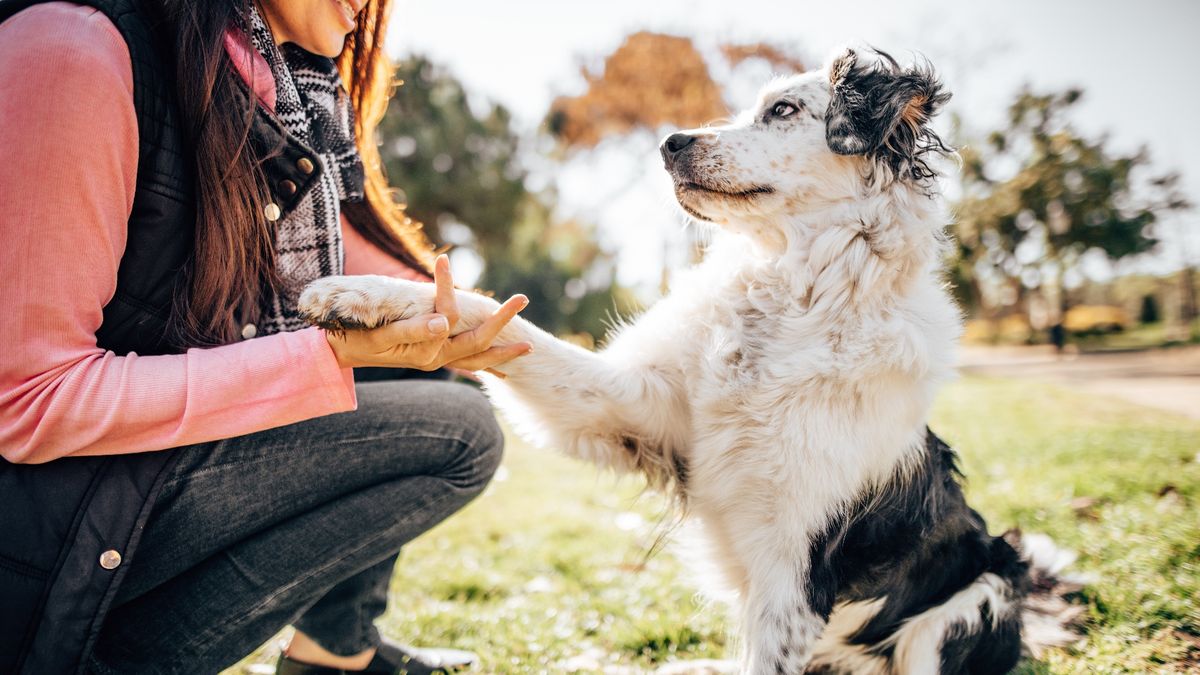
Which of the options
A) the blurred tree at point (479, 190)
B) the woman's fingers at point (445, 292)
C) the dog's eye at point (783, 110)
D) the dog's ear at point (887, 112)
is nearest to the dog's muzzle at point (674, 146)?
the dog's eye at point (783, 110)

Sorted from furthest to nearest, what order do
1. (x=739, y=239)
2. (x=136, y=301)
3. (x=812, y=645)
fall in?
(x=739, y=239) < (x=812, y=645) < (x=136, y=301)

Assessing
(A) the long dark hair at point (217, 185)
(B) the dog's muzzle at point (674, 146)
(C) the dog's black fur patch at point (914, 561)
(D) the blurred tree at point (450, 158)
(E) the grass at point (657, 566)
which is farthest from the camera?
(D) the blurred tree at point (450, 158)

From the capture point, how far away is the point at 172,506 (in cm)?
155

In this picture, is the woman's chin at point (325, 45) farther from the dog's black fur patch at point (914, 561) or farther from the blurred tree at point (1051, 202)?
the blurred tree at point (1051, 202)

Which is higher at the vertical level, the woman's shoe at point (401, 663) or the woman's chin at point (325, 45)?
the woman's chin at point (325, 45)

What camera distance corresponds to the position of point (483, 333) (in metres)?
1.64

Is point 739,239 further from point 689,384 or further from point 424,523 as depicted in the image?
point 424,523

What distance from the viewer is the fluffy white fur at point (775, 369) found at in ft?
6.05

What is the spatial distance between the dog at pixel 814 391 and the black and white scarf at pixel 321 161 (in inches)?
14.9

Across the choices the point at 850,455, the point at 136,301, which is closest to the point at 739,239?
the point at 850,455

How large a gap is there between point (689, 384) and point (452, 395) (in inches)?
27.8

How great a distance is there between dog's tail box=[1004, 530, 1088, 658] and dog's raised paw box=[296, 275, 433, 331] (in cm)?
214

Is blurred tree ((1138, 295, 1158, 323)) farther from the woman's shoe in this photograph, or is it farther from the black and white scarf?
the black and white scarf

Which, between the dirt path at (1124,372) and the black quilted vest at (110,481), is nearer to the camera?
the black quilted vest at (110,481)
